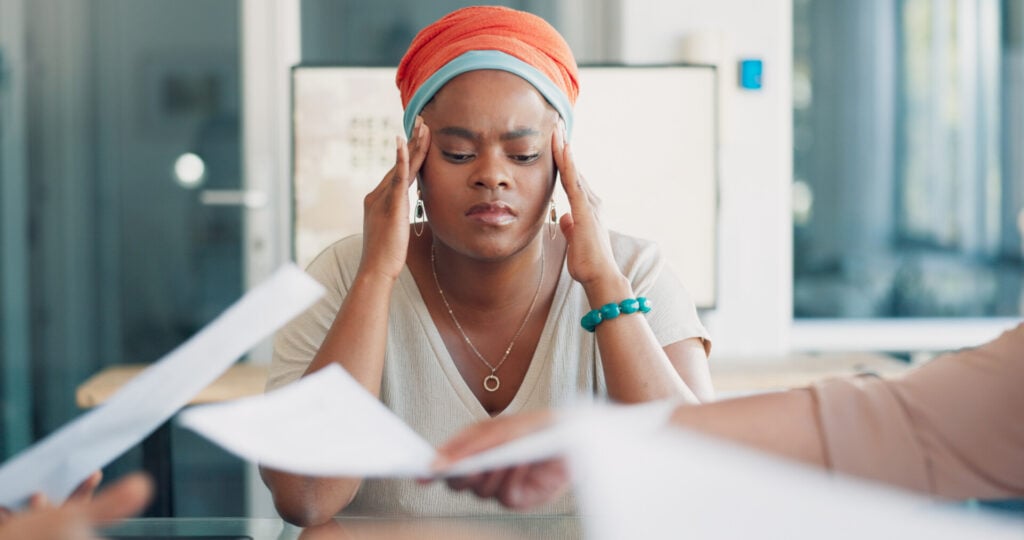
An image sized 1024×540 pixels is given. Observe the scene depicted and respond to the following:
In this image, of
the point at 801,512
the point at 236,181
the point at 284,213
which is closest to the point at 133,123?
the point at 236,181

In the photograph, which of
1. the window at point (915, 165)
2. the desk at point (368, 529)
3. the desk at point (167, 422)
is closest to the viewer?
the desk at point (368, 529)

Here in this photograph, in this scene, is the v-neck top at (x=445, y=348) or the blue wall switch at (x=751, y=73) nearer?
the v-neck top at (x=445, y=348)

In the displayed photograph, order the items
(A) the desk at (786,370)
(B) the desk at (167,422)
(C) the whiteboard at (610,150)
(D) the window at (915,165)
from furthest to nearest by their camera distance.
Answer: (D) the window at (915,165), (C) the whiteboard at (610,150), (A) the desk at (786,370), (B) the desk at (167,422)

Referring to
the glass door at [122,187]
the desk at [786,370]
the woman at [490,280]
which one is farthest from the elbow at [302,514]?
the glass door at [122,187]

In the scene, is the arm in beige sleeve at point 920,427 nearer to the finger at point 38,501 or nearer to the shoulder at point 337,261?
the finger at point 38,501

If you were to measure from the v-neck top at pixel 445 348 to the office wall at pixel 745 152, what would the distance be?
5.70 ft

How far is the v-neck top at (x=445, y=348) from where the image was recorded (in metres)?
1.42

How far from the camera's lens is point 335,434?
2.37 feet

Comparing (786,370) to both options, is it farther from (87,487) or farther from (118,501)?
(118,501)

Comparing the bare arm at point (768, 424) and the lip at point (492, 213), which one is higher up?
the lip at point (492, 213)

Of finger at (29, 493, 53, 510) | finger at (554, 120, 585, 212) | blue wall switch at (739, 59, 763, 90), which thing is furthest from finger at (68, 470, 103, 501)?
blue wall switch at (739, 59, 763, 90)

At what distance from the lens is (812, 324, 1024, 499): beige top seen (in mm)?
801

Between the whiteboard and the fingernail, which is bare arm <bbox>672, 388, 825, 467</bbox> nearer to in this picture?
the fingernail

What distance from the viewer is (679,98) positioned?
3.01 meters
